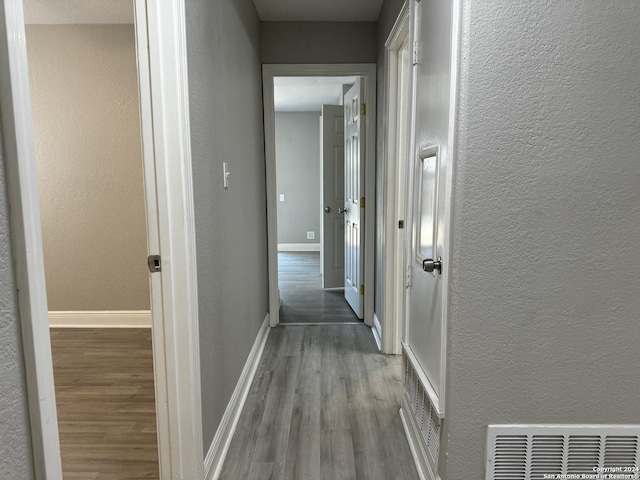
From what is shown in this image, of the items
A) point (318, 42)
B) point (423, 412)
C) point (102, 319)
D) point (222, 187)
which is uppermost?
point (318, 42)

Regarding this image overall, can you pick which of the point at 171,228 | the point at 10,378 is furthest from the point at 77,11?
the point at 10,378

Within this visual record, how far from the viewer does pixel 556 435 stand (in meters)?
1.53

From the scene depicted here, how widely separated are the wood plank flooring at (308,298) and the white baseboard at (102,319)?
3.79 ft

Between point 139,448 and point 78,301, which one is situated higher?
point 78,301

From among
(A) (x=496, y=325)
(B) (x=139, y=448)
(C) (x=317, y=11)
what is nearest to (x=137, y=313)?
(B) (x=139, y=448)

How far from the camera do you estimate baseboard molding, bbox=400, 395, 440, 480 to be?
177 centimetres

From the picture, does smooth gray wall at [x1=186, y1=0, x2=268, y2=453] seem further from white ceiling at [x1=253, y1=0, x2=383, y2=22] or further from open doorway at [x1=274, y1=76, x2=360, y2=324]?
open doorway at [x1=274, y1=76, x2=360, y2=324]

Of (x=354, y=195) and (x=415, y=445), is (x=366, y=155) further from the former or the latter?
(x=415, y=445)

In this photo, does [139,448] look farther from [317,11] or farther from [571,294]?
[317,11]

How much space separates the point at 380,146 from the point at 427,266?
5.86ft

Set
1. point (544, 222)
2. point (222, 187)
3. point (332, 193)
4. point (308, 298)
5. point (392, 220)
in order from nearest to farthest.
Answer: point (544, 222) → point (222, 187) → point (392, 220) → point (308, 298) → point (332, 193)

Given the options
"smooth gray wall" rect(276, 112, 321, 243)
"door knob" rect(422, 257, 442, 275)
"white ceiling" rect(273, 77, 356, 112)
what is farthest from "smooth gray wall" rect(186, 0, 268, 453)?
"smooth gray wall" rect(276, 112, 321, 243)

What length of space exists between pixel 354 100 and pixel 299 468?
2.86 meters

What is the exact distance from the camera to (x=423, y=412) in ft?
6.14
